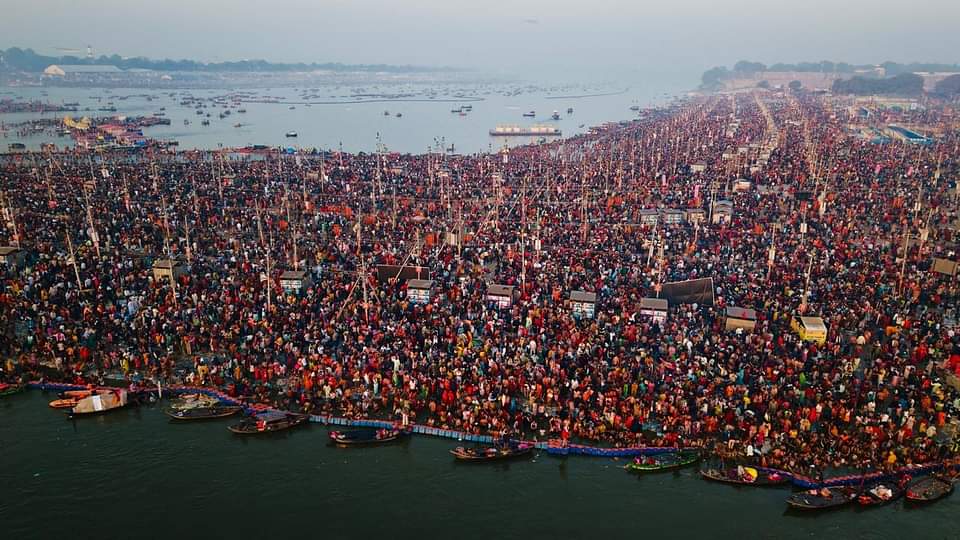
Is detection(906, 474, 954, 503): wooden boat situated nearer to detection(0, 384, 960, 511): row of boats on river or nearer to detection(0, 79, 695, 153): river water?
detection(0, 384, 960, 511): row of boats on river

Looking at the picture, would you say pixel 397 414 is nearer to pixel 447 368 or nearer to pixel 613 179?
pixel 447 368

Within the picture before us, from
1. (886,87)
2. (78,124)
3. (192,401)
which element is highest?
(886,87)

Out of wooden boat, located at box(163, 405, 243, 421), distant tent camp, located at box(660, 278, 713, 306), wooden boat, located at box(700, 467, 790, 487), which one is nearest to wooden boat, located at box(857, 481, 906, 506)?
wooden boat, located at box(700, 467, 790, 487)

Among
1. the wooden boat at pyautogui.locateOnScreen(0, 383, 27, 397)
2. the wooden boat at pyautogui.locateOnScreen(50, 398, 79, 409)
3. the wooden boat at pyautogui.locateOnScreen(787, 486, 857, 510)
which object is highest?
the wooden boat at pyautogui.locateOnScreen(0, 383, 27, 397)

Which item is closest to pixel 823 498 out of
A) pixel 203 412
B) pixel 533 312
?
pixel 533 312

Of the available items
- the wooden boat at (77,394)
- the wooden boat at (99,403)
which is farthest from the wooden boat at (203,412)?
the wooden boat at (77,394)

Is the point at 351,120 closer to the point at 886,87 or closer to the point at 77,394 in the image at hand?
the point at 77,394
